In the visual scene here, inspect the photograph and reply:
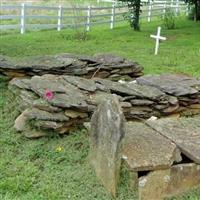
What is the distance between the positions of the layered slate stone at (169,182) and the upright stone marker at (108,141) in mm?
295

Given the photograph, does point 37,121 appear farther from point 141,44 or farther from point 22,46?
point 141,44

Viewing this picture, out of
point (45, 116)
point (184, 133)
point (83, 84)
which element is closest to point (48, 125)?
point (45, 116)

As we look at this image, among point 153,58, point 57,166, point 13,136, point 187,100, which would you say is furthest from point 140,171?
point 153,58

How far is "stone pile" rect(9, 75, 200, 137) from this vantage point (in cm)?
584

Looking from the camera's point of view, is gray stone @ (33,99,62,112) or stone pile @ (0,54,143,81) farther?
stone pile @ (0,54,143,81)

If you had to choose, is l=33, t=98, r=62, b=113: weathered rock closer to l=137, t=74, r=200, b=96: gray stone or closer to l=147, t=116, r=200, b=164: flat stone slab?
l=147, t=116, r=200, b=164: flat stone slab

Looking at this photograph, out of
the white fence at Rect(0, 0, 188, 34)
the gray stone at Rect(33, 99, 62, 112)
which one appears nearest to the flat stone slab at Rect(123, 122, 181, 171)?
the gray stone at Rect(33, 99, 62, 112)

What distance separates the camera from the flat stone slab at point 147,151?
4.54 m

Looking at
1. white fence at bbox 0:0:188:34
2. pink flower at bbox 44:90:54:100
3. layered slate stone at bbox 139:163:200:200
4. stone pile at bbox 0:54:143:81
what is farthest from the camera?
white fence at bbox 0:0:188:34

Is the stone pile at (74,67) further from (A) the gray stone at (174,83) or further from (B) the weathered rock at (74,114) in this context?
(B) the weathered rock at (74,114)

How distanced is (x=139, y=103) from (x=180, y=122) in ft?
2.56

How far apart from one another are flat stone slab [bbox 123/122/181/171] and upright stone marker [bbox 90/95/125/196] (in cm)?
16

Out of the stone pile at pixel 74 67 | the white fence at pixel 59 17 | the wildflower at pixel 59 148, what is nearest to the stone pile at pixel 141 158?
the wildflower at pixel 59 148

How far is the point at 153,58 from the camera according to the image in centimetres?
1173
